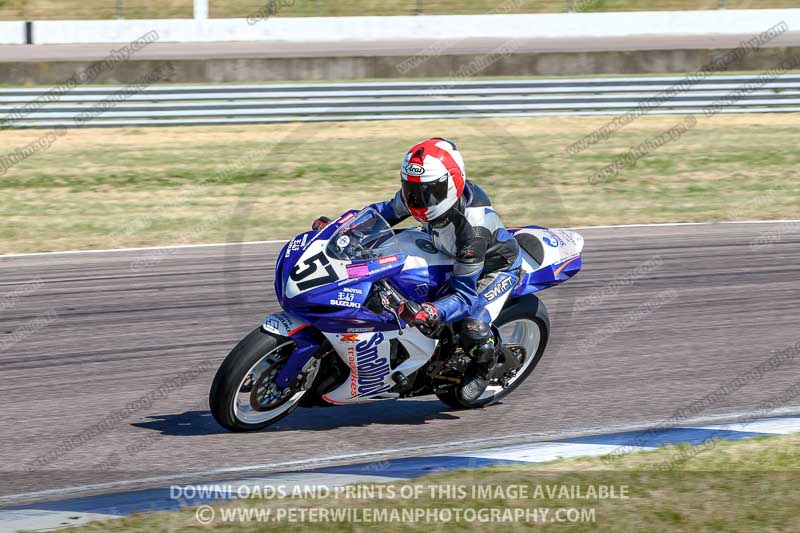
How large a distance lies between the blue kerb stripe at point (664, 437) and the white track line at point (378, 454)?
0.18 meters

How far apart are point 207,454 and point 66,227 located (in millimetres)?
7282

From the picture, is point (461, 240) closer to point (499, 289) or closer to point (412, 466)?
point (499, 289)

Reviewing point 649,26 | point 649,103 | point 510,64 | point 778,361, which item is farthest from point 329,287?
point 649,26

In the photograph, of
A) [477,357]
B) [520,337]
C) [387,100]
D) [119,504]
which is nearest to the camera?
Answer: [119,504]

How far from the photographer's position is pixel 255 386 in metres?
6.28

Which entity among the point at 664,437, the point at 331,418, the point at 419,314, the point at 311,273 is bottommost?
the point at 331,418

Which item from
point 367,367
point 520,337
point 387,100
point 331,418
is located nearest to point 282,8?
point 387,100

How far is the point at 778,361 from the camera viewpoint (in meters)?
8.30

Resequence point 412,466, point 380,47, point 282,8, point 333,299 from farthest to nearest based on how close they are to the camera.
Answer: point 282,8 → point 380,47 → point 333,299 → point 412,466

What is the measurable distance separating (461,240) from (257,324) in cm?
315

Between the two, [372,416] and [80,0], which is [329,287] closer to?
[372,416]

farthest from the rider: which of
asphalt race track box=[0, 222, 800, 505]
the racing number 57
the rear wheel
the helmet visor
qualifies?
asphalt race track box=[0, 222, 800, 505]

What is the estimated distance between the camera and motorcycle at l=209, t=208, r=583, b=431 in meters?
6.17

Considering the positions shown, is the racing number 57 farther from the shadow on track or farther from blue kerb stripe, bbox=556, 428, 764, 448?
blue kerb stripe, bbox=556, 428, 764, 448
